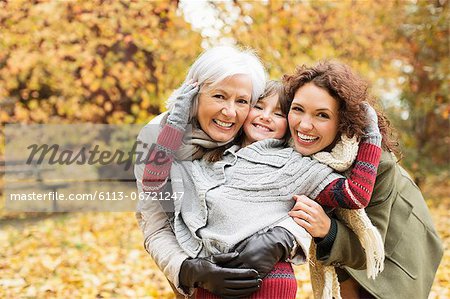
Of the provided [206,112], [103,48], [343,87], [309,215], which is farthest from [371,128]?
[103,48]

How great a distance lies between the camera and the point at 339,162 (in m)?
2.13

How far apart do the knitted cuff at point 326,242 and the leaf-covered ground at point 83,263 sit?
2.25 metres

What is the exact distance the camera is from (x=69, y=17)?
6.94 metres

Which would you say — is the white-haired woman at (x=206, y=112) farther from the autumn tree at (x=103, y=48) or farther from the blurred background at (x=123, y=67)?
the autumn tree at (x=103, y=48)

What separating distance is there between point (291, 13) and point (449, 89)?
8.10ft

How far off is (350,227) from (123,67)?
17.8 ft

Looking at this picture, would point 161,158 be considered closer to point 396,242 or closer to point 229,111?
point 229,111

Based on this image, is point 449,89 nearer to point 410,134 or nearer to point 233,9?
point 410,134

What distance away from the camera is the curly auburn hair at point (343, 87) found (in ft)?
7.14

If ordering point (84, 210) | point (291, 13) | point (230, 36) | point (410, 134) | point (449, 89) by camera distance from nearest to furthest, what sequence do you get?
point (230, 36)
point (291, 13)
point (449, 89)
point (84, 210)
point (410, 134)

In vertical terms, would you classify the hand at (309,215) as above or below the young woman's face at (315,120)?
below

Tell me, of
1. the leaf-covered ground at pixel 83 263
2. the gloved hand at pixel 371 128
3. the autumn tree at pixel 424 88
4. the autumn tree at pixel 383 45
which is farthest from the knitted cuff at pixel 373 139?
the autumn tree at pixel 424 88

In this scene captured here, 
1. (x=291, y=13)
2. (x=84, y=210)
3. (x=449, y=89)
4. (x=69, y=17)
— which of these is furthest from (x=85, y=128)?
(x=449, y=89)

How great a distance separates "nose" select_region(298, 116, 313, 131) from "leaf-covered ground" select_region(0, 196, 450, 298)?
254cm
